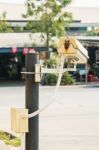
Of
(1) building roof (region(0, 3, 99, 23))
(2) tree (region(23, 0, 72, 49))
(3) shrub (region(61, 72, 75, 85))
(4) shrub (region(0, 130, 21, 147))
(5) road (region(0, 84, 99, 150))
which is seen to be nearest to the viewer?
(4) shrub (region(0, 130, 21, 147))

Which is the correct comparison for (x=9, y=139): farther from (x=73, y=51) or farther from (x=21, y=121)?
(x=73, y=51)

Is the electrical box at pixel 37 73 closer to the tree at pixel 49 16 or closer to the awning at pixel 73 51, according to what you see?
the awning at pixel 73 51

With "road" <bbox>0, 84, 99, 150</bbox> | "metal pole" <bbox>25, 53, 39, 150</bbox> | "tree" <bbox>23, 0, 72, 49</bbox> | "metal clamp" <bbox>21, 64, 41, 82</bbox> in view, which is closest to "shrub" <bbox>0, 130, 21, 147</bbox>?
"road" <bbox>0, 84, 99, 150</bbox>

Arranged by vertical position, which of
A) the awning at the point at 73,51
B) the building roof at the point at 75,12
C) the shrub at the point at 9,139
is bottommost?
the shrub at the point at 9,139

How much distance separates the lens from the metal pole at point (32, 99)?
3.17 metres

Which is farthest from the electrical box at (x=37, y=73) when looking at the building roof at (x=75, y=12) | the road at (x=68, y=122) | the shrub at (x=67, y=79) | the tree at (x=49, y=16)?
the building roof at (x=75, y=12)

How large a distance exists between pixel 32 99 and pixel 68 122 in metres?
10.7

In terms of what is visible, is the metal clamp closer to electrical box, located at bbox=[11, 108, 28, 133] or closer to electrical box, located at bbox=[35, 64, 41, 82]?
electrical box, located at bbox=[35, 64, 41, 82]

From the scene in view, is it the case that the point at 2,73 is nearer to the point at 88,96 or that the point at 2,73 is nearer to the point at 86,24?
the point at 86,24

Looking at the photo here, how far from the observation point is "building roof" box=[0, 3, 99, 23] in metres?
51.1

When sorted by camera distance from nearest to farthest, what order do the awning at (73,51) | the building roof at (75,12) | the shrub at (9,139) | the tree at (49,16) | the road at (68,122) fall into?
the awning at (73,51), the shrub at (9,139), the road at (68,122), the tree at (49,16), the building roof at (75,12)

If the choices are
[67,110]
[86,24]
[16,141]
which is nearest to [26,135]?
[16,141]

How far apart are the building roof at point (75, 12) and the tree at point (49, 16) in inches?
675

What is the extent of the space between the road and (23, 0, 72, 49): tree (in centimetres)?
963
